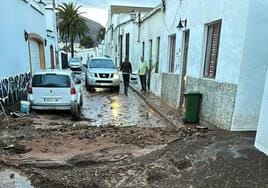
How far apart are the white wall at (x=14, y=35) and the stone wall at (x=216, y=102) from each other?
23.6 feet

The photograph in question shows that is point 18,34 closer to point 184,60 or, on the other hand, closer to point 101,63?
point 101,63

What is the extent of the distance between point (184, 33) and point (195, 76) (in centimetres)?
253

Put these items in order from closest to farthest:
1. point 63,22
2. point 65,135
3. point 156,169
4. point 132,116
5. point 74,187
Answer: point 74,187 < point 156,169 < point 65,135 < point 132,116 < point 63,22

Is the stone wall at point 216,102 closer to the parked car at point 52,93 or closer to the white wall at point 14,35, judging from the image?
the parked car at point 52,93

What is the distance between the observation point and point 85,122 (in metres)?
9.81

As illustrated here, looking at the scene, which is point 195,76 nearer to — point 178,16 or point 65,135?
point 178,16

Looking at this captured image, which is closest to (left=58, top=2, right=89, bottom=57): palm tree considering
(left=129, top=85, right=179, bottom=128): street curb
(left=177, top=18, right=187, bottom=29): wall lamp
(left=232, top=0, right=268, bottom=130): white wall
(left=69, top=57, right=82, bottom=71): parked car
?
(left=69, top=57, right=82, bottom=71): parked car

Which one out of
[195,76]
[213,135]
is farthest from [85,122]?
[213,135]

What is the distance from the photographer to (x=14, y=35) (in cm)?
1230

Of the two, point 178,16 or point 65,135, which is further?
point 178,16

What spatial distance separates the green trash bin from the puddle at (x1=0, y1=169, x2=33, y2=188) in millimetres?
5578

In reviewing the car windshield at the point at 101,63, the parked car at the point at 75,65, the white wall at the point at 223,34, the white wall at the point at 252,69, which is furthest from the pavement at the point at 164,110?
the parked car at the point at 75,65

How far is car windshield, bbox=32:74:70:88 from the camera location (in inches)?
402

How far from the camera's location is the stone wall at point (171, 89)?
11.9 m
